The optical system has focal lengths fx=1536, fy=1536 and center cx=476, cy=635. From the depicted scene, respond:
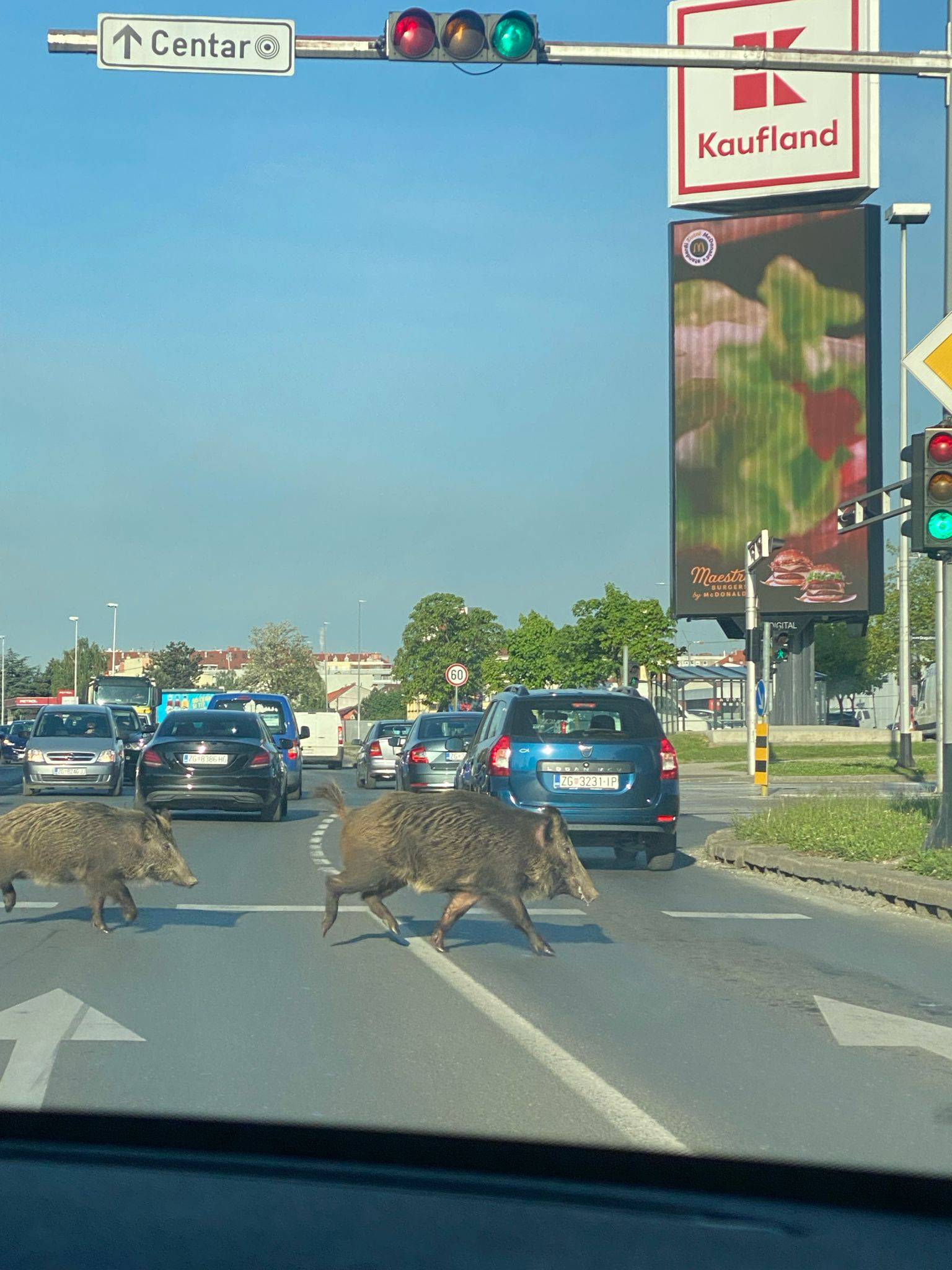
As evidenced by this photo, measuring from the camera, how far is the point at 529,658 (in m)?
98.7

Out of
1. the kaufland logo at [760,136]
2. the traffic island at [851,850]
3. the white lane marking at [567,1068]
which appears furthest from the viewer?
the kaufland logo at [760,136]

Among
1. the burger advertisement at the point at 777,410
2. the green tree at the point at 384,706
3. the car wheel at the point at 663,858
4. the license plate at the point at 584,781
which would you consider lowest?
the green tree at the point at 384,706

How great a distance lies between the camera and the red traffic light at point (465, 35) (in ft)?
33.4

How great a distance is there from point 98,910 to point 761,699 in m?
19.3

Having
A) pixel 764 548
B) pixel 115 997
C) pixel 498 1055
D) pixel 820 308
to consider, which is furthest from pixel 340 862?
pixel 820 308

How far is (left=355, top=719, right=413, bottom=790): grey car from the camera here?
3384 centimetres

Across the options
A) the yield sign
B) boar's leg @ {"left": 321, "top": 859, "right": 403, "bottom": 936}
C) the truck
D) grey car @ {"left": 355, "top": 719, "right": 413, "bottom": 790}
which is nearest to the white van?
the truck

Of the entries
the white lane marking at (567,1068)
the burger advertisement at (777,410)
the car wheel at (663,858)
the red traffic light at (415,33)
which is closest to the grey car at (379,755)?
the car wheel at (663,858)

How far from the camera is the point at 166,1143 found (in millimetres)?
3156

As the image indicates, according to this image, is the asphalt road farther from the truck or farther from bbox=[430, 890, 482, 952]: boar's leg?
the truck

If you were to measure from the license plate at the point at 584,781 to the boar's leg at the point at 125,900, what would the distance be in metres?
5.25

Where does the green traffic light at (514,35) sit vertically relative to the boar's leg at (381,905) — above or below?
above

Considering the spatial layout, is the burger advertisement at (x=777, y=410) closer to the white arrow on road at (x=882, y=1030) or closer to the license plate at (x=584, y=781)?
the license plate at (x=584, y=781)

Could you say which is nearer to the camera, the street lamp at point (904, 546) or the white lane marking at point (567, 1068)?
the white lane marking at point (567, 1068)
